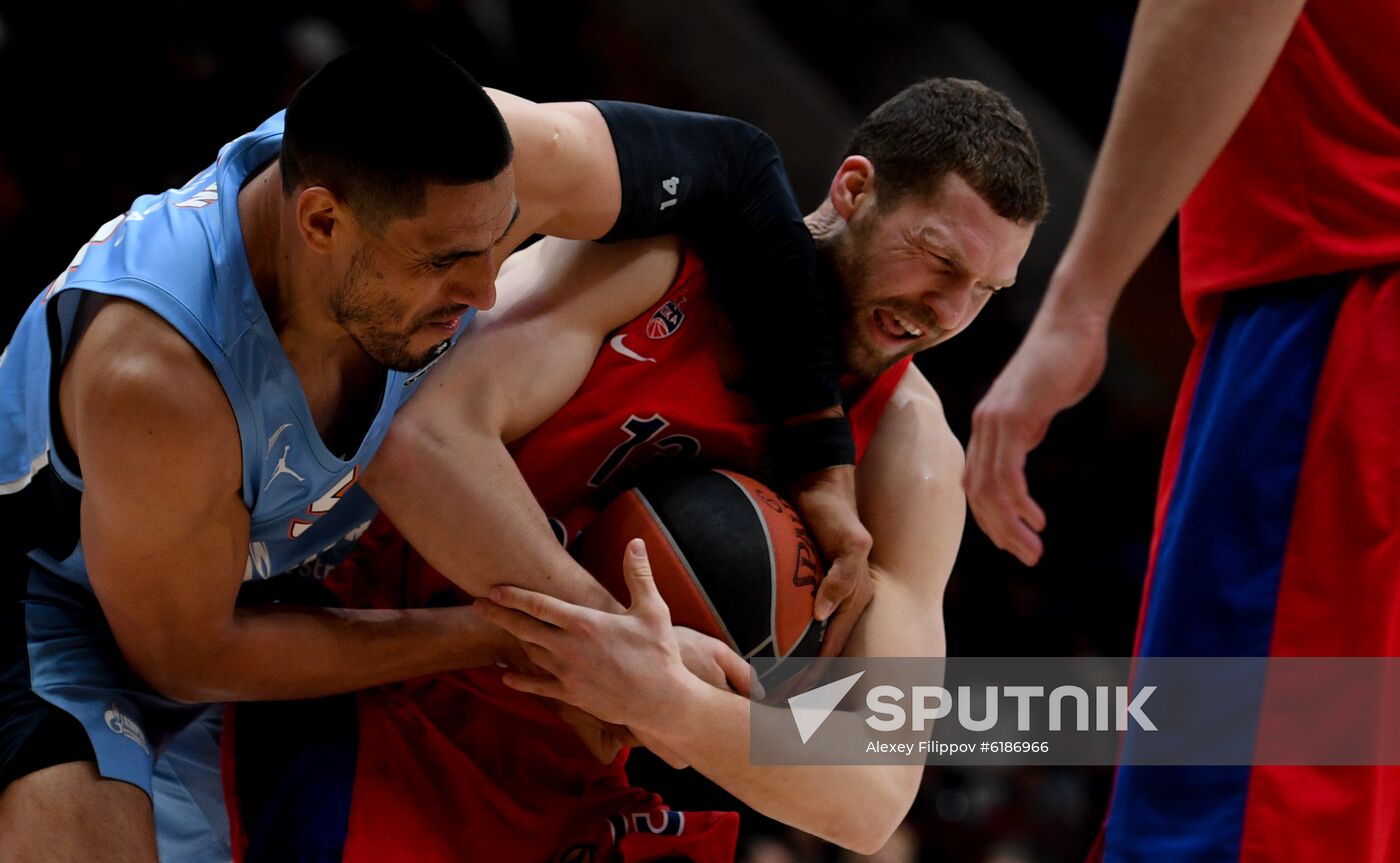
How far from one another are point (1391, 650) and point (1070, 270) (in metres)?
0.65

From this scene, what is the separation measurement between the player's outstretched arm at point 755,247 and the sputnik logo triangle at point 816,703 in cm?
14

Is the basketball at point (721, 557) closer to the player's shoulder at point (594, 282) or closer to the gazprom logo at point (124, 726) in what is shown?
the player's shoulder at point (594, 282)

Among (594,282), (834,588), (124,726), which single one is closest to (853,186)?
(594,282)

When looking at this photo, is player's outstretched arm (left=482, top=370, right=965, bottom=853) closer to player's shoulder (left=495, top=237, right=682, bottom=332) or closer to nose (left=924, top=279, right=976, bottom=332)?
nose (left=924, top=279, right=976, bottom=332)

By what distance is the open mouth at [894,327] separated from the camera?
9.81 feet

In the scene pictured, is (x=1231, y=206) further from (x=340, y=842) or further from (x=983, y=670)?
(x=983, y=670)

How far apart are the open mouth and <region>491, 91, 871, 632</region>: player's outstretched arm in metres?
0.14

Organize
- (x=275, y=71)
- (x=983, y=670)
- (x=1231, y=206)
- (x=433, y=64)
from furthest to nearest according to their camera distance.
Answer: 1. (x=983, y=670)
2. (x=275, y=71)
3. (x=433, y=64)
4. (x=1231, y=206)

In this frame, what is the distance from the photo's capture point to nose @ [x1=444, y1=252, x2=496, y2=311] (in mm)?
2324

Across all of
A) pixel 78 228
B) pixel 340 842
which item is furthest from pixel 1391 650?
pixel 78 228

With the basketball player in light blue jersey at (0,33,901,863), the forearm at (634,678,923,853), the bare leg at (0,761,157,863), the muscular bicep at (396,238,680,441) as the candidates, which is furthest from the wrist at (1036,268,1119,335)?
the bare leg at (0,761,157,863)

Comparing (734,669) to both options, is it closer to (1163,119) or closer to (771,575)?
(771,575)

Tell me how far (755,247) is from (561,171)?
0.44 metres

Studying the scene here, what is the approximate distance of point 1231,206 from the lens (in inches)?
79.1
